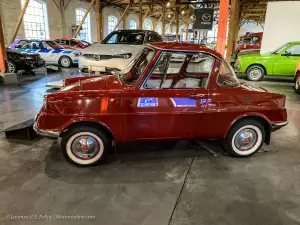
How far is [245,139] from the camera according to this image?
351 centimetres

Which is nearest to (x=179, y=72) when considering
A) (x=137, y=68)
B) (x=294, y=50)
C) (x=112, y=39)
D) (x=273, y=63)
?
(x=137, y=68)

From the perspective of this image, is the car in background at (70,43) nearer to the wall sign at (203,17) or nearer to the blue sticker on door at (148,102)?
the wall sign at (203,17)

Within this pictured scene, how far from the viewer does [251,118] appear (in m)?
3.41

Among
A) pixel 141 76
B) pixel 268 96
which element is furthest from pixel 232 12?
pixel 141 76

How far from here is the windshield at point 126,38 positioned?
7.70m

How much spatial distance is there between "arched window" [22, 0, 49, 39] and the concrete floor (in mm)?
13308

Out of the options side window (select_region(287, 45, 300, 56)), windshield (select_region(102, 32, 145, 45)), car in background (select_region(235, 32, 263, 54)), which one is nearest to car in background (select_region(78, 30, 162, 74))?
windshield (select_region(102, 32, 145, 45))

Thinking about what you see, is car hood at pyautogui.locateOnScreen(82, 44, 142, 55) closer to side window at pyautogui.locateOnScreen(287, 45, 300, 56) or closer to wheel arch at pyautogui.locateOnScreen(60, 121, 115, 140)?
wheel arch at pyautogui.locateOnScreen(60, 121, 115, 140)

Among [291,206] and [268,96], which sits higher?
[268,96]

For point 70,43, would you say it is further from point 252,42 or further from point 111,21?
point 111,21

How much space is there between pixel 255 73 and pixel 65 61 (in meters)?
9.13

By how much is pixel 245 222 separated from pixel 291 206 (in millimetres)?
617

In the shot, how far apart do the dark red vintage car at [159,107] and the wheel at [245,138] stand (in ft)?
0.05

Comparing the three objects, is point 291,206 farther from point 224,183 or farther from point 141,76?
point 141,76
